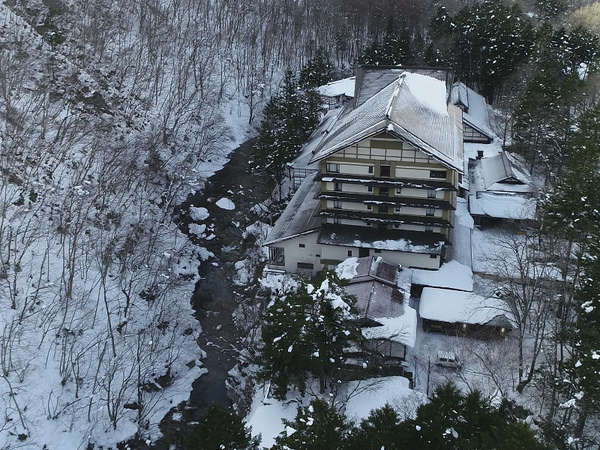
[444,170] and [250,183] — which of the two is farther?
[250,183]

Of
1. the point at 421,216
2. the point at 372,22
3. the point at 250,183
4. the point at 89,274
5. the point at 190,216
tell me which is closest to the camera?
the point at 89,274

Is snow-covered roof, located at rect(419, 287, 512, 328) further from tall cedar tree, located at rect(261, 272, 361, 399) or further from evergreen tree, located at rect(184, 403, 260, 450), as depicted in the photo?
evergreen tree, located at rect(184, 403, 260, 450)

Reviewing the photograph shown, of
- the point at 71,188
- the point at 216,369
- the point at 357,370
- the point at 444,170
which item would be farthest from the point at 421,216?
the point at 71,188

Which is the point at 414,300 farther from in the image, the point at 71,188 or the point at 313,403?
the point at 71,188

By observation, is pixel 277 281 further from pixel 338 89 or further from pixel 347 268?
pixel 338 89

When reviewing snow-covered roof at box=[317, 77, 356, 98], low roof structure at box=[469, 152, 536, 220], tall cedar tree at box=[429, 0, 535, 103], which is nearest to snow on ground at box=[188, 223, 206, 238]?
low roof structure at box=[469, 152, 536, 220]

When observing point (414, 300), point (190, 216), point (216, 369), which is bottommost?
point (216, 369)

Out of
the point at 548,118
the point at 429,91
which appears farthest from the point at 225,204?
the point at 548,118
